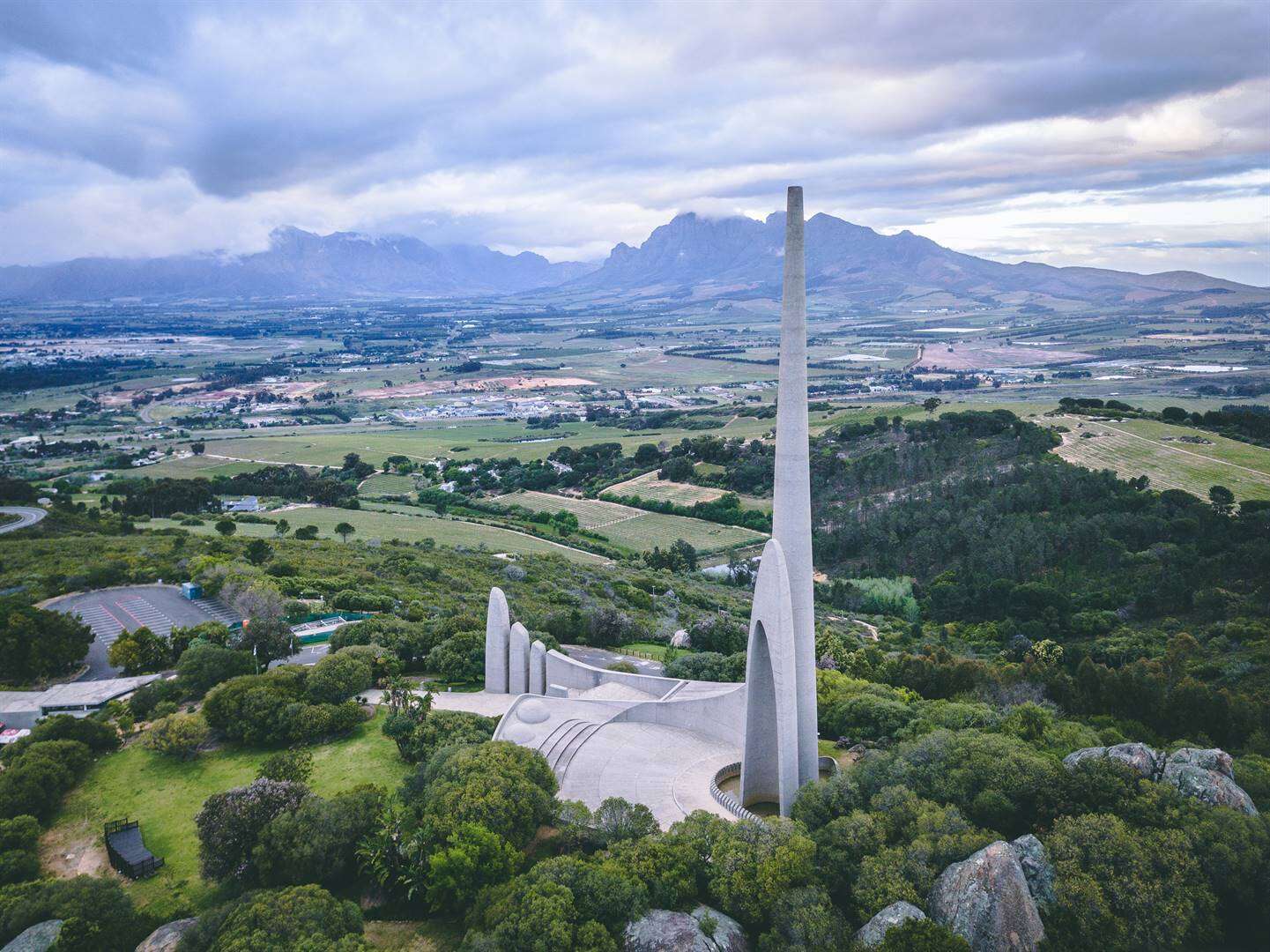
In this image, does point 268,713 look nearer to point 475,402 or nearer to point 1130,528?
point 1130,528

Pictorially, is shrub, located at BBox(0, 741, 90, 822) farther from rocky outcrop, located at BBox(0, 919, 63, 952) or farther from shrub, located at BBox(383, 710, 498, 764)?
shrub, located at BBox(383, 710, 498, 764)

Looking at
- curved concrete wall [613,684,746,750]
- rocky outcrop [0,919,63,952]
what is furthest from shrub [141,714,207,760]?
curved concrete wall [613,684,746,750]

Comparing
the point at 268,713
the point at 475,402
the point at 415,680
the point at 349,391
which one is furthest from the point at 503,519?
the point at 349,391

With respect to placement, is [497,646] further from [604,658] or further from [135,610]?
[135,610]

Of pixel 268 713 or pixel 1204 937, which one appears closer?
pixel 1204 937

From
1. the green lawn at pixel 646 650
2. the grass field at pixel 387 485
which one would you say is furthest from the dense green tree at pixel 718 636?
the grass field at pixel 387 485

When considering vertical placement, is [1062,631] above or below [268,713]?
below

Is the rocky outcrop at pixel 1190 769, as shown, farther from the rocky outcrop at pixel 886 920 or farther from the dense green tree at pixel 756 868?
the dense green tree at pixel 756 868
